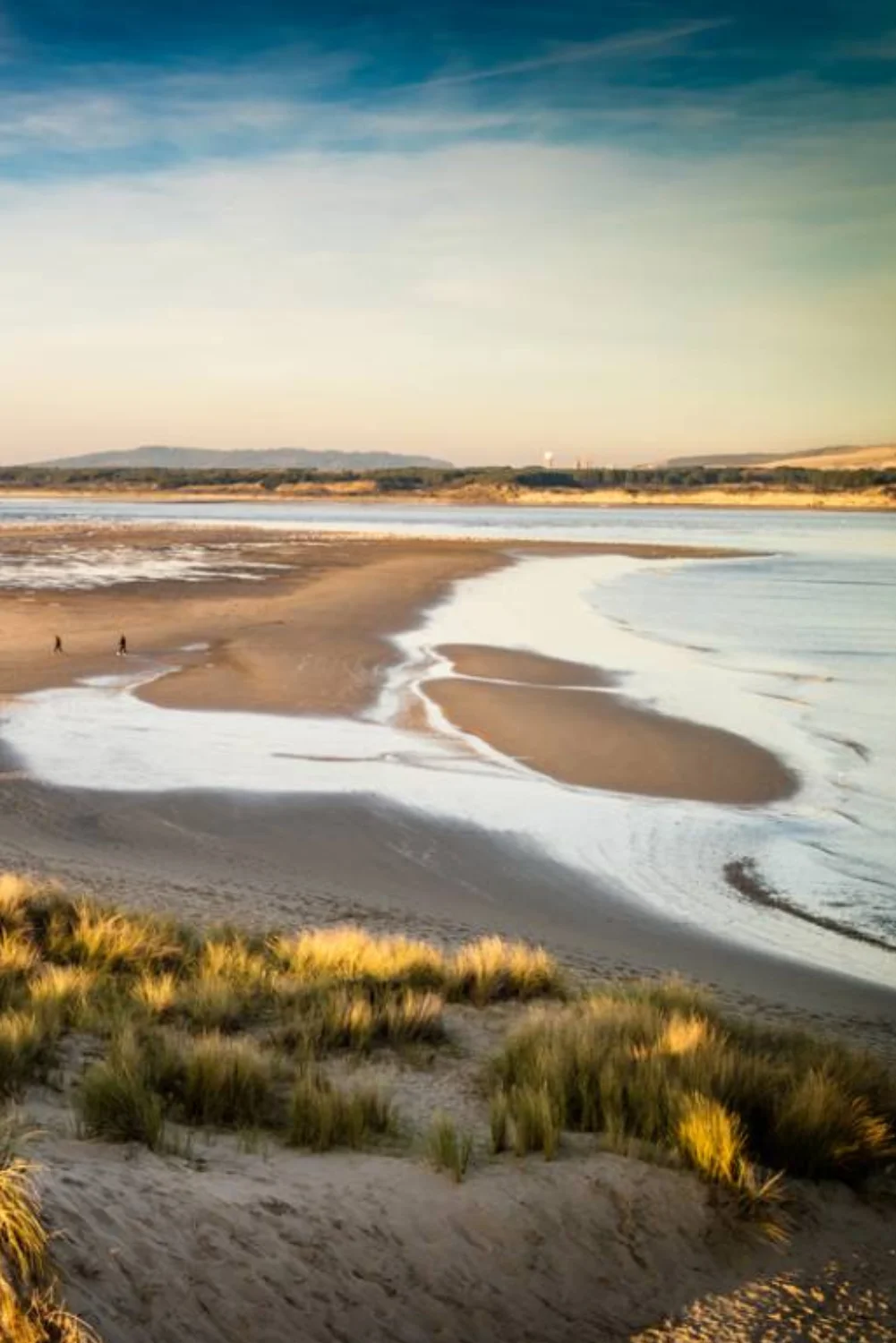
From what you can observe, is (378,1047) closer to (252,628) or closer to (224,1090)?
(224,1090)

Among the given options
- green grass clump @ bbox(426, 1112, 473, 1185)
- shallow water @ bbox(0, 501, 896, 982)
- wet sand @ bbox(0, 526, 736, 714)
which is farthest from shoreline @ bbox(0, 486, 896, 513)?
green grass clump @ bbox(426, 1112, 473, 1185)

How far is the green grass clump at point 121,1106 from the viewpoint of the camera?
495 cm

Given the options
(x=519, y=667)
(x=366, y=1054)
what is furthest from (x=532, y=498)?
(x=366, y=1054)

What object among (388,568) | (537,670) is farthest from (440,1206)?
(388,568)

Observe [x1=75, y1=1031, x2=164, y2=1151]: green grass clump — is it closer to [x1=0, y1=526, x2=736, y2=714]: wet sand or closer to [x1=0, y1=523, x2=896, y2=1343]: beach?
[x1=0, y1=523, x2=896, y2=1343]: beach

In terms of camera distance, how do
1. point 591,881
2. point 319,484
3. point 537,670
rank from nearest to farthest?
point 591,881 < point 537,670 < point 319,484

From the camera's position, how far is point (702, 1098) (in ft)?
17.9

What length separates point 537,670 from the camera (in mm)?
23281

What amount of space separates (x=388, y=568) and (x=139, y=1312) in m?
42.8

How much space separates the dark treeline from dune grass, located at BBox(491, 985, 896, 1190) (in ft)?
452

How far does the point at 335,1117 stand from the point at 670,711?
1467 centimetres

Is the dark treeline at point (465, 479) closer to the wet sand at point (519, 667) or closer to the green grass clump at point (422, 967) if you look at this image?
the wet sand at point (519, 667)

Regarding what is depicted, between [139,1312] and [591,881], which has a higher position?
[139,1312]

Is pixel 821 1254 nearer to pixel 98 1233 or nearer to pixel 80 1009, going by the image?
pixel 98 1233
